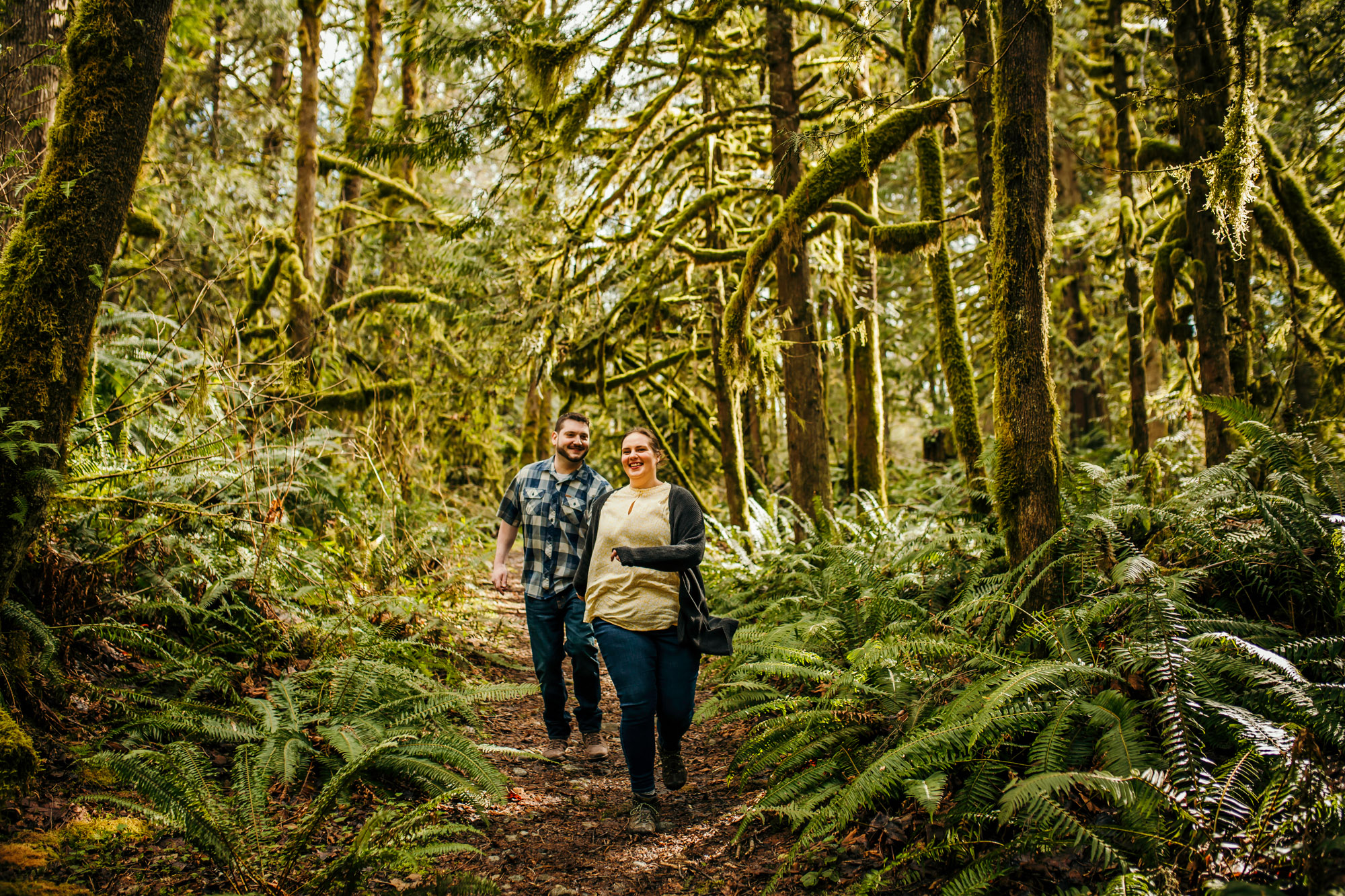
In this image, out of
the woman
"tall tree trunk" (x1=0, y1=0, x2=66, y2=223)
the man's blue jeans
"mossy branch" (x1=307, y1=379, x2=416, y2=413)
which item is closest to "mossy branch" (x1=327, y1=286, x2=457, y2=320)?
"mossy branch" (x1=307, y1=379, x2=416, y2=413)

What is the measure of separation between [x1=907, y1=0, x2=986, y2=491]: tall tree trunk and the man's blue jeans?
320cm

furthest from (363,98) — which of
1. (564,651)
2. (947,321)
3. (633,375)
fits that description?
(564,651)

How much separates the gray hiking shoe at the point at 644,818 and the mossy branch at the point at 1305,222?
21.6ft

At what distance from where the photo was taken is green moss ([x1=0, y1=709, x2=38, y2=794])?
2.76 metres

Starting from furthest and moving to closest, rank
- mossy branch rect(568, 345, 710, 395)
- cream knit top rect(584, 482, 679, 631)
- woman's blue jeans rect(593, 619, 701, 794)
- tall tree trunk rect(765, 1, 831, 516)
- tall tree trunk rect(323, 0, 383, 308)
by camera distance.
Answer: mossy branch rect(568, 345, 710, 395)
tall tree trunk rect(323, 0, 383, 308)
tall tree trunk rect(765, 1, 831, 516)
cream knit top rect(584, 482, 679, 631)
woman's blue jeans rect(593, 619, 701, 794)

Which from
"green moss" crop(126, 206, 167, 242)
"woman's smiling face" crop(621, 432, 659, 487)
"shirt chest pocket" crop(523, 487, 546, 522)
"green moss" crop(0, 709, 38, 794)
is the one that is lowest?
"green moss" crop(0, 709, 38, 794)

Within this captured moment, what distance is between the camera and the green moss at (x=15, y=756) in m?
2.76

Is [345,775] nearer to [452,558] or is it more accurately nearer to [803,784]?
[803,784]

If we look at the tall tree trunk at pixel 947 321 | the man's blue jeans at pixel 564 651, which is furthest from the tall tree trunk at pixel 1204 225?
the man's blue jeans at pixel 564 651

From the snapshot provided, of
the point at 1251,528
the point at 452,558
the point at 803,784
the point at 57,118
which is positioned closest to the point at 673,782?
the point at 803,784

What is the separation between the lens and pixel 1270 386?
23.4ft

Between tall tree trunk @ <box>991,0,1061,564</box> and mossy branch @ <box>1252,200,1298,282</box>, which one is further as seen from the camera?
mossy branch @ <box>1252,200,1298,282</box>

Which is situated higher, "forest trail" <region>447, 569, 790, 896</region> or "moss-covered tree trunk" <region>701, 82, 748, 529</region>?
"moss-covered tree trunk" <region>701, 82, 748, 529</region>

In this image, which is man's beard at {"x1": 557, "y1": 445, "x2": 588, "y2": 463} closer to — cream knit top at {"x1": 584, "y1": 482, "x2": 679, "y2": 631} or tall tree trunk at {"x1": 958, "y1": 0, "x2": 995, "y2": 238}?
cream knit top at {"x1": 584, "y1": 482, "x2": 679, "y2": 631}
